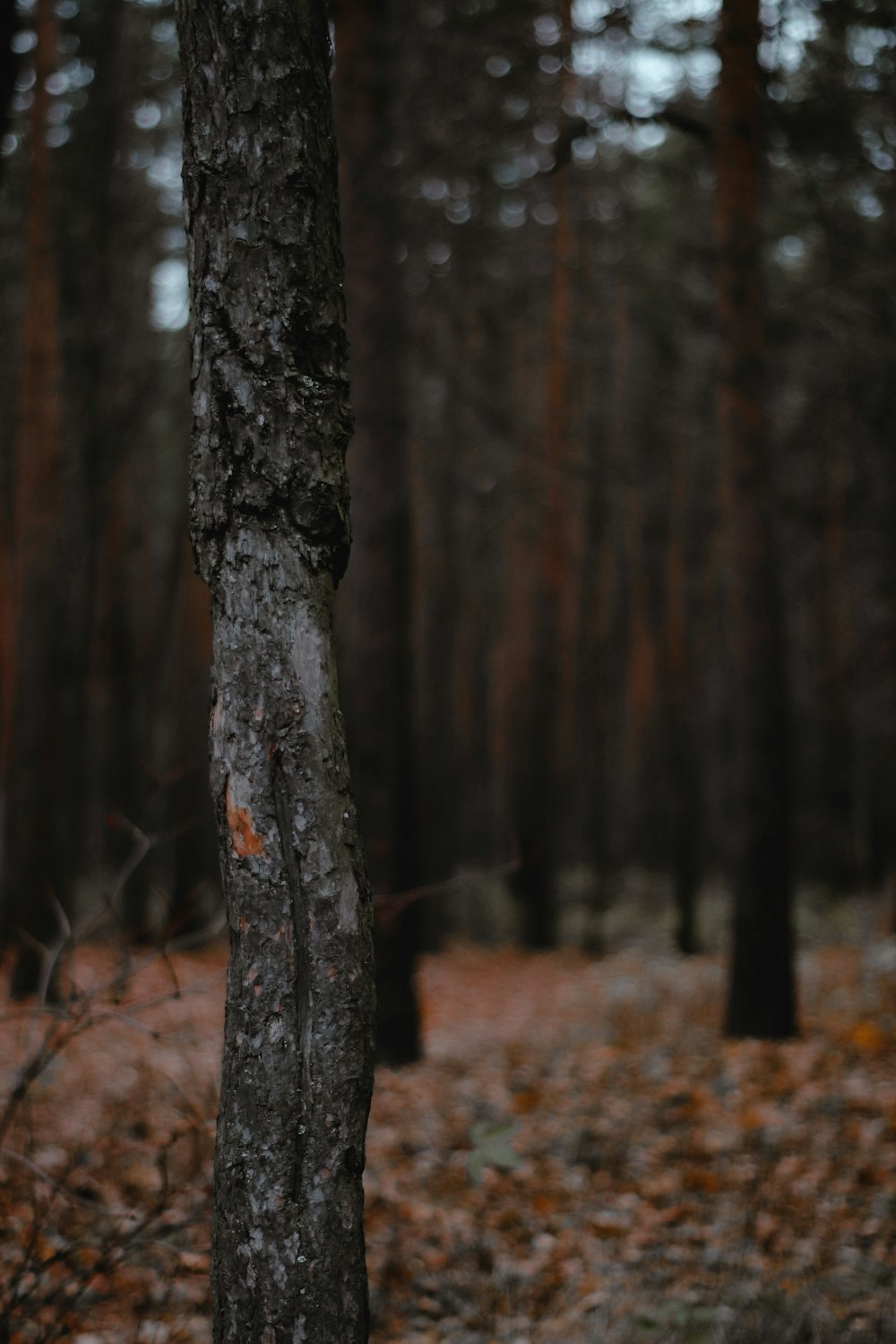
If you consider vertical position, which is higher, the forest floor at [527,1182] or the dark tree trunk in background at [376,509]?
the dark tree trunk in background at [376,509]

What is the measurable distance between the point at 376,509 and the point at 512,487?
8.19m

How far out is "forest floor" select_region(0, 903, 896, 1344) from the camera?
3059 millimetres

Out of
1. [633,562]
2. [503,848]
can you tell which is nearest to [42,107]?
[633,562]

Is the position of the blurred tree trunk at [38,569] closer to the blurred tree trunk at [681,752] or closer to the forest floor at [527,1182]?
the forest floor at [527,1182]

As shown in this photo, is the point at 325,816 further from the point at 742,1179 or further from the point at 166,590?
the point at 166,590

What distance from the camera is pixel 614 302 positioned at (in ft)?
51.8

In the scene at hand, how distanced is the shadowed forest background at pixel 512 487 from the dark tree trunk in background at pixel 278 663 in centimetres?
31

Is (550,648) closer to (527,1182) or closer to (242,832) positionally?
(527,1182)

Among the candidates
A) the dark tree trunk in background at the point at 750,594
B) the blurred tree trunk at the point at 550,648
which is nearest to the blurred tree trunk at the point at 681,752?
the blurred tree trunk at the point at 550,648

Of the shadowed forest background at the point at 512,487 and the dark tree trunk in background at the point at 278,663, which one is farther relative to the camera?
the shadowed forest background at the point at 512,487

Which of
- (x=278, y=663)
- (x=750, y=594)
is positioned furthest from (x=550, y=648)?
(x=278, y=663)

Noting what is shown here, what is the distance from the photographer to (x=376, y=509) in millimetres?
6637

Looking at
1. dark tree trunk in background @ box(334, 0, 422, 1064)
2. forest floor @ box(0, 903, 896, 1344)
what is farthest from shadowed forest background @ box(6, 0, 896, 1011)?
forest floor @ box(0, 903, 896, 1344)

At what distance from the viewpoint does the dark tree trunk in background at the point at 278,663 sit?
5.91 feet
